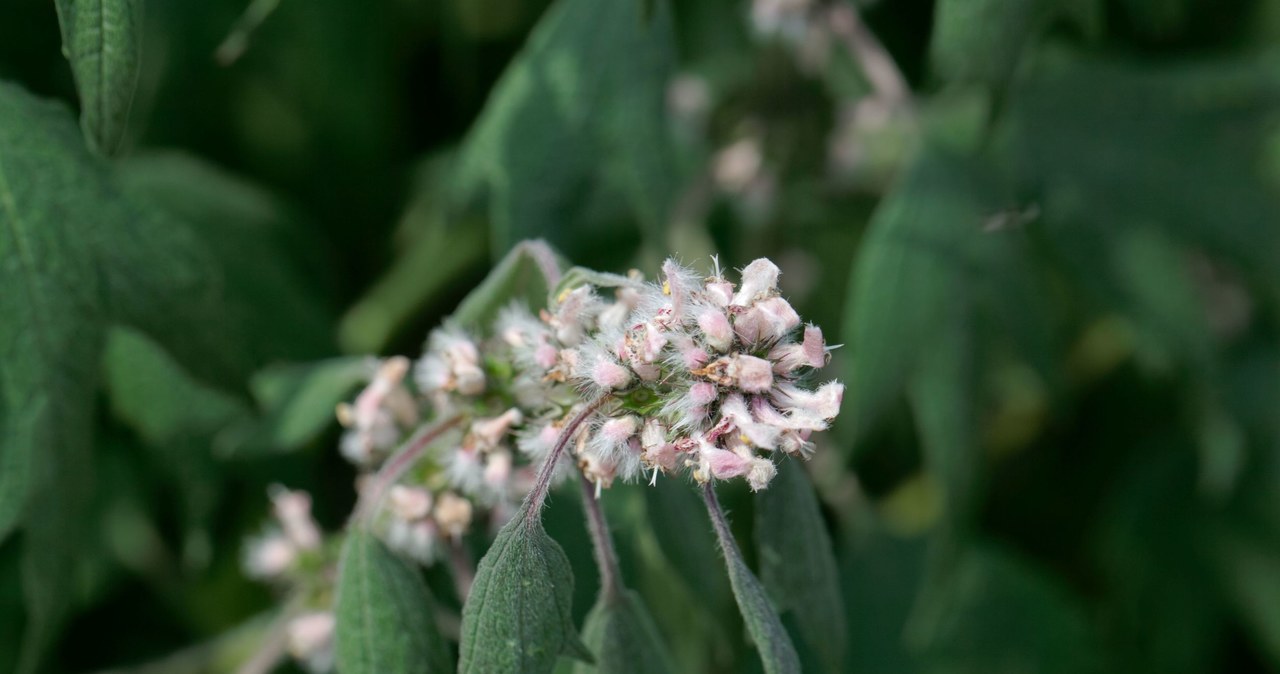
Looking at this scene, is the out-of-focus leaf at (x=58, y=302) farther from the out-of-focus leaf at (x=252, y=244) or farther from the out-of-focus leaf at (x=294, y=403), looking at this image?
the out-of-focus leaf at (x=252, y=244)

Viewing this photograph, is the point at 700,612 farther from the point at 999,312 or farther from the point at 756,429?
the point at 999,312

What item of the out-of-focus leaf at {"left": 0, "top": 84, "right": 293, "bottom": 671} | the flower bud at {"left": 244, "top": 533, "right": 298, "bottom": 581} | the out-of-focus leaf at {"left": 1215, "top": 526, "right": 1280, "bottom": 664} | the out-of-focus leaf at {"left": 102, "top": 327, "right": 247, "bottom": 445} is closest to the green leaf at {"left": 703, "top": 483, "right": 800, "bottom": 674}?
the out-of-focus leaf at {"left": 0, "top": 84, "right": 293, "bottom": 671}

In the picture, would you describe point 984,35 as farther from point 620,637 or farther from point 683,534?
point 620,637

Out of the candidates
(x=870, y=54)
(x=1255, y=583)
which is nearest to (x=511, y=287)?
(x=870, y=54)

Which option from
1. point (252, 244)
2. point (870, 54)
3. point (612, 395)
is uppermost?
point (870, 54)

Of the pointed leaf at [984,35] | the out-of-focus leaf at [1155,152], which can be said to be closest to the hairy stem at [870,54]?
the out-of-focus leaf at [1155,152]

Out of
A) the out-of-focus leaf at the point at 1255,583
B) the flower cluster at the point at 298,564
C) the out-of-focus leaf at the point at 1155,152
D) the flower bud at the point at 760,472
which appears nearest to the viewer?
the flower bud at the point at 760,472

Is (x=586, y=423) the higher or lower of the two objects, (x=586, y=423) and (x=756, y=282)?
the lower
